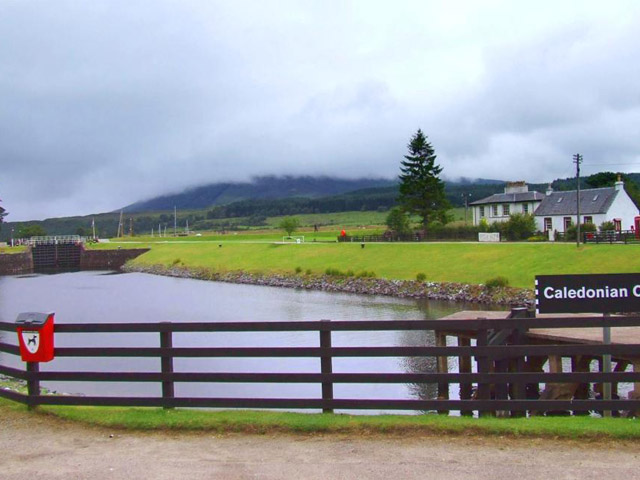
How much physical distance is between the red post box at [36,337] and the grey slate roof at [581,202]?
82.4 metres

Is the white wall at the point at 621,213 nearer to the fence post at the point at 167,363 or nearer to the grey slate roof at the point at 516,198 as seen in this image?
the grey slate roof at the point at 516,198

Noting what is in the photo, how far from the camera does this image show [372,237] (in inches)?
4094

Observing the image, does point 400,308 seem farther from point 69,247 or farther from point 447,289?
point 69,247

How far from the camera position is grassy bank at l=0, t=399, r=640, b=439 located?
31.1 ft

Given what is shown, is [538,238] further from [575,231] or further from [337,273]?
[337,273]

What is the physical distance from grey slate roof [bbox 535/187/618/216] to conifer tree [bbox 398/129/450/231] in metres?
15.4

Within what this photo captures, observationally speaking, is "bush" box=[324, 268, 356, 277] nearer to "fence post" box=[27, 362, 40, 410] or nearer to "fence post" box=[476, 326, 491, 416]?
"fence post" box=[27, 362, 40, 410]

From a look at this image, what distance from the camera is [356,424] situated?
10.0 m

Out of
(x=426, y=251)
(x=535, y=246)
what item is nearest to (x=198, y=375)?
(x=535, y=246)

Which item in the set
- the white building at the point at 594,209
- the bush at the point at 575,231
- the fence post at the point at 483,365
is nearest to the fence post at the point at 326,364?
the fence post at the point at 483,365

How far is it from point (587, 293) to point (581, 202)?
83.9m

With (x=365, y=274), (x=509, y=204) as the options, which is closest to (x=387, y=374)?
(x=365, y=274)

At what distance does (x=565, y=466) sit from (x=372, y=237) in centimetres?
9599

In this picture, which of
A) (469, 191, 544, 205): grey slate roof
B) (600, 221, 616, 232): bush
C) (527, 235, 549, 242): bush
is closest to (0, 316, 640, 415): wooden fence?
(600, 221, 616, 232): bush
